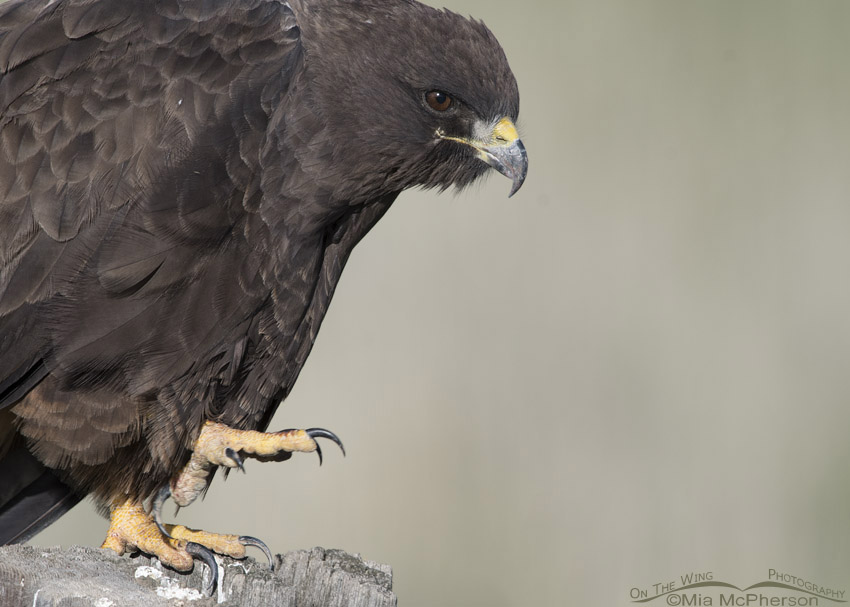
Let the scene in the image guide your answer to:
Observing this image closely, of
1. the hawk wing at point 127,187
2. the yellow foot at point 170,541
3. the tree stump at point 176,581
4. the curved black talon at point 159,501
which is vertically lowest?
the tree stump at point 176,581

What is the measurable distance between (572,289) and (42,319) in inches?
133

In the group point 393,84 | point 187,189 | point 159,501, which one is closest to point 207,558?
point 159,501

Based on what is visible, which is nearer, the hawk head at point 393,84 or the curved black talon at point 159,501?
the hawk head at point 393,84

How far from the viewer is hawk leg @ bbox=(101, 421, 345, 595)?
3.92m

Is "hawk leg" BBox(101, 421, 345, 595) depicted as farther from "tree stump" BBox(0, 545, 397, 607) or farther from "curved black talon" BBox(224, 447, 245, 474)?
"tree stump" BBox(0, 545, 397, 607)

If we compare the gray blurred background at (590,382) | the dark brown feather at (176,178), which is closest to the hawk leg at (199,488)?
the dark brown feather at (176,178)

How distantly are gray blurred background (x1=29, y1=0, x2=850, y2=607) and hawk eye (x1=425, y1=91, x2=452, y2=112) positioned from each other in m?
2.37

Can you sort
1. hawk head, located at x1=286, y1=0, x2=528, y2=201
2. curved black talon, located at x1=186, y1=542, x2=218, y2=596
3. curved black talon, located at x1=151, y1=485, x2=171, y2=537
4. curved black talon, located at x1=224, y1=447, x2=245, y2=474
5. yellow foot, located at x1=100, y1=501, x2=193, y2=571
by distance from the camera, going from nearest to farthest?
curved black talon, located at x1=186, y1=542, x2=218, y2=596 < yellow foot, located at x1=100, y1=501, x2=193, y2=571 < hawk head, located at x1=286, y1=0, x2=528, y2=201 < curved black talon, located at x1=224, y1=447, x2=245, y2=474 < curved black talon, located at x1=151, y1=485, x2=171, y2=537

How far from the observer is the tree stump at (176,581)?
9.94 ft

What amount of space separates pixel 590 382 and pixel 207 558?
3.17 metres

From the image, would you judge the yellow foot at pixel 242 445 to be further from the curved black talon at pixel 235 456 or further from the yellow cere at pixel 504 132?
the yellow cere at pixel 504 132

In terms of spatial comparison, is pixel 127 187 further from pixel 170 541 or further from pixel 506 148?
pixel 506 148

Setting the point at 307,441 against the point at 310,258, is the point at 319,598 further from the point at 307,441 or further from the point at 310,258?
the point at 310,258

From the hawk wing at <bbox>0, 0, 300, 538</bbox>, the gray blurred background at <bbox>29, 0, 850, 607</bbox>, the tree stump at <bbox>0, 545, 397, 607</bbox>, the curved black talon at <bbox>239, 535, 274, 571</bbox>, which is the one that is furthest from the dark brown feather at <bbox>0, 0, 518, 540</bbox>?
the gray blurred background at <bbox>29, 0, 850, 607</bbox>
